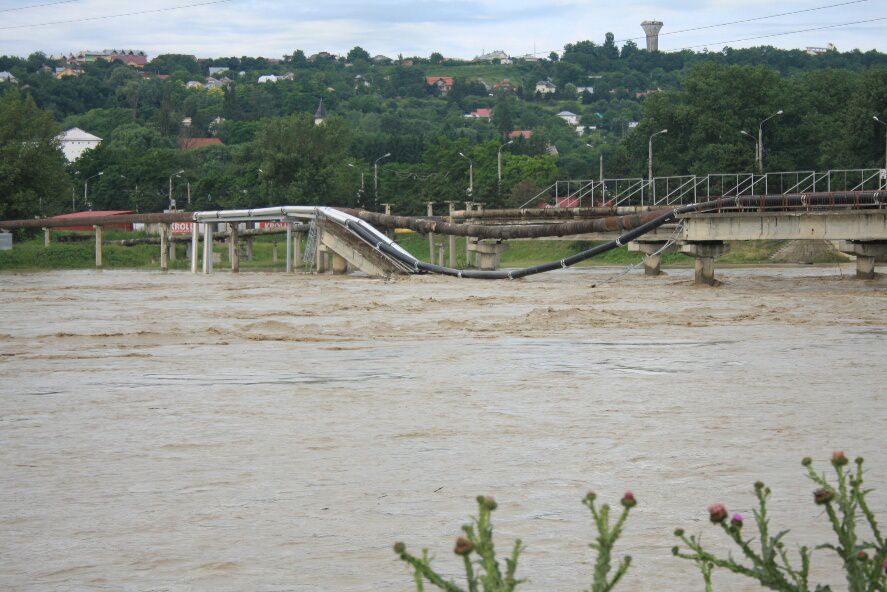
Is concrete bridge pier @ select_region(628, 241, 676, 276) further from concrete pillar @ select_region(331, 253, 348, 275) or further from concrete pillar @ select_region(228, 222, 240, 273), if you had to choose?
concrete pillar @ select_region(228, 222, 240, 273)

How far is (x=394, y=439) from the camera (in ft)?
47.9

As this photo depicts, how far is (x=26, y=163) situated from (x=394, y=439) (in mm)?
Result: 85658

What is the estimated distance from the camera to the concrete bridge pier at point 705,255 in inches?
A: 1850

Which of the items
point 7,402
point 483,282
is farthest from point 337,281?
point 7,402

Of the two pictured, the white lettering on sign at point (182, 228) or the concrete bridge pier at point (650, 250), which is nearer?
the concrete bridge pier at point (650, 250)

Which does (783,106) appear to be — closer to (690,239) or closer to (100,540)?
(690,239)

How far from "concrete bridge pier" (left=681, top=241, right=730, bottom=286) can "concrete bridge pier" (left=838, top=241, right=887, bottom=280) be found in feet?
→ 15.2

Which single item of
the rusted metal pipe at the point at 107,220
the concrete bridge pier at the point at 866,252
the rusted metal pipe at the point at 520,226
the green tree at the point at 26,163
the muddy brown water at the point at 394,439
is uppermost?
the green tree at the point at 26,163

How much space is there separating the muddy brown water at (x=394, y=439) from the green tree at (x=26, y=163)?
65.2 meters

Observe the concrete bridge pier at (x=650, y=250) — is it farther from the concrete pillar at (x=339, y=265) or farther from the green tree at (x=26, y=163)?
the green tree at (x=26, y=163)

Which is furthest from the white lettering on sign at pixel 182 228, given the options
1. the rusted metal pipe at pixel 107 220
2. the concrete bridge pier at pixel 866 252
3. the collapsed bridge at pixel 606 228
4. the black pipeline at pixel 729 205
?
the concrete bridge pier at pixel 866 252

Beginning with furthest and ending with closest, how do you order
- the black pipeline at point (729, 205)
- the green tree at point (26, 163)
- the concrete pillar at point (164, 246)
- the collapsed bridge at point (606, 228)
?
the green tree at point (26, 163) < the concrete pillar at point (164, 246) < the black pipeline at point (729, 205) < the collapsed bridge at point (606, 228)

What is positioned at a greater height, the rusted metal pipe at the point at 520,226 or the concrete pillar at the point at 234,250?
the rusted metal pipe at the point at 520,226

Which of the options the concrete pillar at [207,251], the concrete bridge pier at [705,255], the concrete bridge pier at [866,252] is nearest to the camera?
the concrete bridge pier at [705,255]
